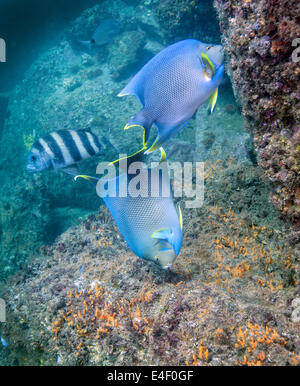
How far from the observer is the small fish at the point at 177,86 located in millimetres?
1794

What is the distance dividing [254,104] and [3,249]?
9.14 meters

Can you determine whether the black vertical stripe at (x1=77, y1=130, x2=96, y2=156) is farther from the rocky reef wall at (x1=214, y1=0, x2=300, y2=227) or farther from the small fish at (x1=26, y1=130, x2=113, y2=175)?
the rocky reef wall at (x1=214, y1=0, x2=300, y2=227)

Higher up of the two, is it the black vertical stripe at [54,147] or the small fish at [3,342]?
the black vertical stripe at [54,147]

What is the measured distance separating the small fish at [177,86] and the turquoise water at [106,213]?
1.79 metres

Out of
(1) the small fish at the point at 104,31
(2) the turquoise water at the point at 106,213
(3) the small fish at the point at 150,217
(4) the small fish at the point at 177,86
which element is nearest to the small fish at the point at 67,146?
(2) the turquoise water at the point at 106,213

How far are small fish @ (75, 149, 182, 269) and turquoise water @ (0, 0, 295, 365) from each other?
2.69 feet

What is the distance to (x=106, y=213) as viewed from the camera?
5.79 meters

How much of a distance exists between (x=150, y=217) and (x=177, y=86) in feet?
3.50

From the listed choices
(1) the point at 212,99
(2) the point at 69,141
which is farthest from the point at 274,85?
(2) the point at 69,141

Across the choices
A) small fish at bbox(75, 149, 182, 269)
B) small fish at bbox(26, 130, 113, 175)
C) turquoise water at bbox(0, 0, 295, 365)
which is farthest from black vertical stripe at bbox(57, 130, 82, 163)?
small fish at bbox(75, 149, 182, 269)

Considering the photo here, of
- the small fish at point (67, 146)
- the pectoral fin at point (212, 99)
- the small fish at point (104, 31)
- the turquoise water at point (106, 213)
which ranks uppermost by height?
the small fish at point (104, 31)

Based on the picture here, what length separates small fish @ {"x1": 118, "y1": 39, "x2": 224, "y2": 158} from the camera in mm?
1794

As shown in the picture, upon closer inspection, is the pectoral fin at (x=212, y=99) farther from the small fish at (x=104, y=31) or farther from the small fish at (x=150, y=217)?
the small fish at (x=104, y=31)
